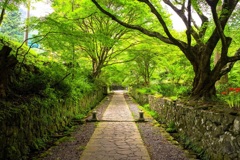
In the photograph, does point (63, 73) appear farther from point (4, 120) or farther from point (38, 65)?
point (4, 120)

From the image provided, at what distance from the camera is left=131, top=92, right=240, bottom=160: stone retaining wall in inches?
149

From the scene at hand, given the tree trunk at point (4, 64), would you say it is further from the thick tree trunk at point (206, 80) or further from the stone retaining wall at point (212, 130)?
the thick tree trunk at point (206, 80)

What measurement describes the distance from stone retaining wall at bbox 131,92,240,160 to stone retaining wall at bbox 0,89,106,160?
390 cm

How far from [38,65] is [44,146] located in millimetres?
3725

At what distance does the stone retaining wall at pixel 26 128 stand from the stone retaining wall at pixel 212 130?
3.90m

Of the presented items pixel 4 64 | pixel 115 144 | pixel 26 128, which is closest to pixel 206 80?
pixel 115 144

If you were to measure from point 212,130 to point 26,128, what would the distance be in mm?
4038

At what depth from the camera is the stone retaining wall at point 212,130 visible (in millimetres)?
3775

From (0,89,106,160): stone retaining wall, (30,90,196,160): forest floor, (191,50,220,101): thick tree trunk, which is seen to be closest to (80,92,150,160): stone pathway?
(30,90,196,160): forest floor

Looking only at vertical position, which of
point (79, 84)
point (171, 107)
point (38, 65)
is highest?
point (38, 65)

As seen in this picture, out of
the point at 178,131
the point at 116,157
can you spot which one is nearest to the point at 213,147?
the point at 116,157

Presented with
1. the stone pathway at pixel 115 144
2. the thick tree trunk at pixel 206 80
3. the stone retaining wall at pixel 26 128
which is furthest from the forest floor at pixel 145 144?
the thick tree trunk at pixel 206 80

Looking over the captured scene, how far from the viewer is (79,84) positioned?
1104 centimetres

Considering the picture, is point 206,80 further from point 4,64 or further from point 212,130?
point 4,64
